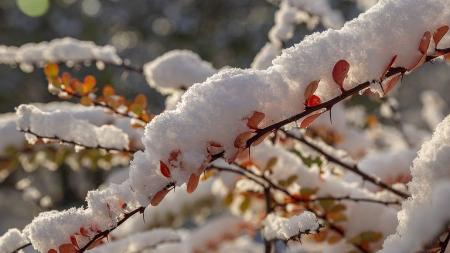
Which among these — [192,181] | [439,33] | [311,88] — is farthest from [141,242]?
[439,33]

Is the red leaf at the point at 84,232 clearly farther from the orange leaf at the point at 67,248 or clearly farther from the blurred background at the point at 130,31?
the blurred background at the point at 130,31

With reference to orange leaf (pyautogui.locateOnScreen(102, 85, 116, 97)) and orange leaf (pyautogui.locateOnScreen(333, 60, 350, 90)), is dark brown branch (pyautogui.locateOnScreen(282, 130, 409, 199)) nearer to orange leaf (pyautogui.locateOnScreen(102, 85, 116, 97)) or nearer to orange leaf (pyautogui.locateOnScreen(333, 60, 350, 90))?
orange leaf (pyautogui.locateOnScreen(102, 85, 116, 97))

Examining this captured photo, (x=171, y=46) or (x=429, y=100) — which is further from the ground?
(x=171, y=46)

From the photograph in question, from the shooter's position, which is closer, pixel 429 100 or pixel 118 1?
pixel 429 100

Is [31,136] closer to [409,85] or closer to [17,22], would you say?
[17,22]

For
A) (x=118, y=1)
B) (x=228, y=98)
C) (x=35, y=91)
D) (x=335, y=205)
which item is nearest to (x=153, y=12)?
(x=118, y=1)

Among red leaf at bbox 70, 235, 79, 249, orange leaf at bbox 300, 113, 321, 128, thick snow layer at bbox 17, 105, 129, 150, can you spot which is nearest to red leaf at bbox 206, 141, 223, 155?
→ orange leaf at bbox 300, 113, 321, 128

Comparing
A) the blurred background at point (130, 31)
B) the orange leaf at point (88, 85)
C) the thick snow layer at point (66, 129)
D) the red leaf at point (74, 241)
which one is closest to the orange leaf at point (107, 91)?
the orange leaf at point (88, 85)

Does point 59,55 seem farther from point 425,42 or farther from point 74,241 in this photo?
point 425,42
